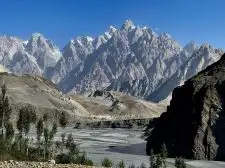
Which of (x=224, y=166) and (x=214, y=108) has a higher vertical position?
(x=214, y=108)

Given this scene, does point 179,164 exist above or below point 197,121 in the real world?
below

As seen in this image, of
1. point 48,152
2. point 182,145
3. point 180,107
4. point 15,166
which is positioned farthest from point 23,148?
point 15,166

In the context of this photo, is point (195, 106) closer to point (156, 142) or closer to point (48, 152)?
point (156, 142)

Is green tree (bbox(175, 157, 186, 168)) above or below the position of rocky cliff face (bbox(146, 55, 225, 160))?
below

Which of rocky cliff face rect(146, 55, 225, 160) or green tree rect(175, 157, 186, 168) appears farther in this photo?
rocky cliff face rect(146, 55, 225, 160)

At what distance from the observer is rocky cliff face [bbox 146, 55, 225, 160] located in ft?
461

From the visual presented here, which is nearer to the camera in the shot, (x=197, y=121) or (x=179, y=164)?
(x=179, y=164)

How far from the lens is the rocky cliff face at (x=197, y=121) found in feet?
461

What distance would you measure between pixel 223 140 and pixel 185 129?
12132 millimetres

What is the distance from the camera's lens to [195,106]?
149875mm

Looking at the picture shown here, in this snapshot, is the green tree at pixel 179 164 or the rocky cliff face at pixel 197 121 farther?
Result: the rocky cliff face at pixel 197 121

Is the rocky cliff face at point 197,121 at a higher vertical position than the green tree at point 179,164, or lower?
higher

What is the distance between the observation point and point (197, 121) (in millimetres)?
145375

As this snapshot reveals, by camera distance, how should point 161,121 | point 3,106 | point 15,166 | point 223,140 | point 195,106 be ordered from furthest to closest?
point 161,121 < point 195,106 < point 223,140 < point 3,106 < point 15,166
